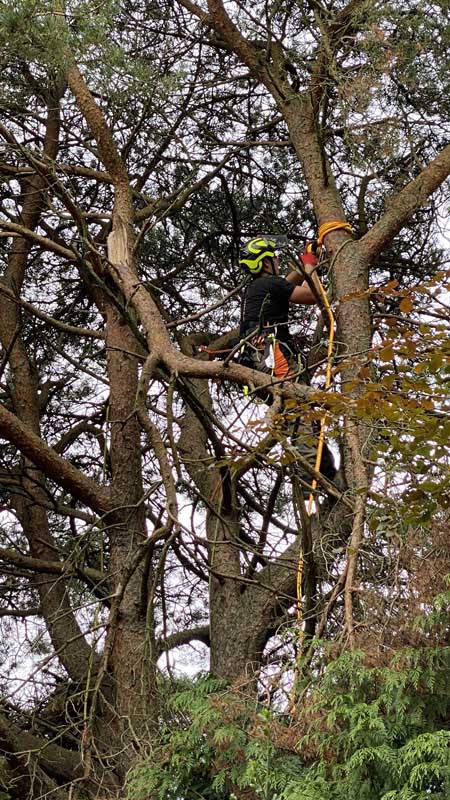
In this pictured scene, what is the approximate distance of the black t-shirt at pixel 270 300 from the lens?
6172 mm

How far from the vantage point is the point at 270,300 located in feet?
20.0

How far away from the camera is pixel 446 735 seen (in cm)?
340

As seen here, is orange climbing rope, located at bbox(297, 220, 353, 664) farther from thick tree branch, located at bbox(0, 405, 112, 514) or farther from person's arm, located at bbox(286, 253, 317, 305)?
thick tree branch, located at bbox(0, 405, 112, 514)

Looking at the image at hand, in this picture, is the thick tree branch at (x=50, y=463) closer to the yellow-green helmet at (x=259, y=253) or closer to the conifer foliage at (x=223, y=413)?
the conifer foliage at (x=223, y=413)

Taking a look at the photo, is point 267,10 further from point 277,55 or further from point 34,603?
point 34,603

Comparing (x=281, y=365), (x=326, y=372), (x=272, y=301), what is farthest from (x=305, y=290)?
(x=326, y=372)

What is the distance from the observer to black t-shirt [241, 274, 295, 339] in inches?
243

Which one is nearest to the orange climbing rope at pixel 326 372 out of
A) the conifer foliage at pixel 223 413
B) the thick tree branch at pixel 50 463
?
the conifer foliage at pixel 223 413

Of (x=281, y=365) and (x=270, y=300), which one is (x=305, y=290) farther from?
(x=281, y=365)

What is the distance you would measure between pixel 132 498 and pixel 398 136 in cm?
251

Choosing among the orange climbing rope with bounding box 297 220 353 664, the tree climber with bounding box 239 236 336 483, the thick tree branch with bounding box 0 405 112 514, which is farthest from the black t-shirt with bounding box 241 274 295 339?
the thick tree branch with bounding box 0 405 112 514

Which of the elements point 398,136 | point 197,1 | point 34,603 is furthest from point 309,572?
point 197,1

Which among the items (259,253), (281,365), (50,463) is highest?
(259,253)

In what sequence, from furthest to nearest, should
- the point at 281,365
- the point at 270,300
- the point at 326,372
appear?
1. the point at 270,300
2. the point at 281,365
3. the point at 326,372
